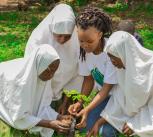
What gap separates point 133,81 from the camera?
4961 millimetres

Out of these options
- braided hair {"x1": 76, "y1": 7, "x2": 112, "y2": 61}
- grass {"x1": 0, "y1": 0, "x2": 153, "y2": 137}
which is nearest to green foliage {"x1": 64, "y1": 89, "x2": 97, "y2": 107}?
braided hair {"x1": 76, "y1": 7, "x2": 112, "y2": 61}

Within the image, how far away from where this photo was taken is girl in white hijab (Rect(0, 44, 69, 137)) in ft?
16.5

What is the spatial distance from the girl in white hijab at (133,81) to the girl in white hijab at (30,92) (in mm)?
614

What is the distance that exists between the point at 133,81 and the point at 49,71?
0.86 meters

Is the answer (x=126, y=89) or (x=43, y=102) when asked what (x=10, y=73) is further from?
(x=126, y=89)

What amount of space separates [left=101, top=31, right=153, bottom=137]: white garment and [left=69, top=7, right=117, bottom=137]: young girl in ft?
0.63

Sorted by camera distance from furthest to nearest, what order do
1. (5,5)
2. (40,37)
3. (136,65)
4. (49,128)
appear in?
(5,5)
(40,37)
(49,128)
(136,65)

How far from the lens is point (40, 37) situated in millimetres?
5672

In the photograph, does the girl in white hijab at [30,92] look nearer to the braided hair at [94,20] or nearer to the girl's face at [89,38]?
the girl's face at [89,38]

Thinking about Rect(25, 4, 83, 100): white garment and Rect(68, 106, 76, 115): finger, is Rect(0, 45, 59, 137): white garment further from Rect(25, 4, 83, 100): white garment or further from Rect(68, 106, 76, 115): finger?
Rect(25, 4, 83, 100): white garment

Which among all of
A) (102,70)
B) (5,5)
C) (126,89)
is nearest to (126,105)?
(126,89)

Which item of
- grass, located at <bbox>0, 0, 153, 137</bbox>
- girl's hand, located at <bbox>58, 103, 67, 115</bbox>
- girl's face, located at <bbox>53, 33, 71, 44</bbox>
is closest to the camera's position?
girl's face, located at <bbox>53, 33, 71, 44</bbox>

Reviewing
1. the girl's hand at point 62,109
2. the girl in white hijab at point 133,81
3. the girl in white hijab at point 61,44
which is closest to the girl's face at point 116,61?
the girl in white hijab at point 133,81

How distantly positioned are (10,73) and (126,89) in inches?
47.7
